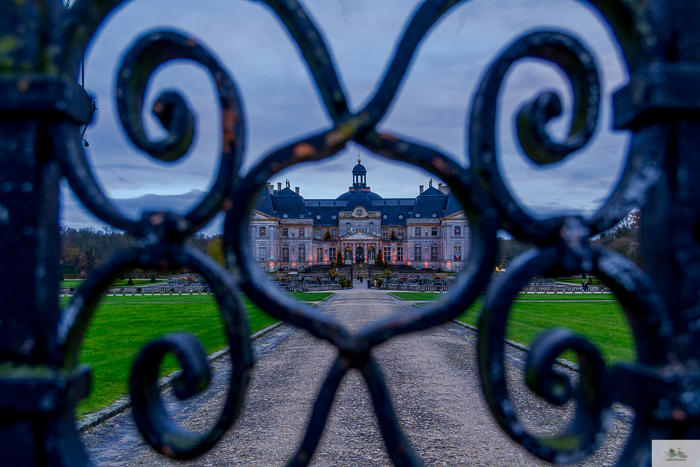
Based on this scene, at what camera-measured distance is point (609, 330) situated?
34.9 feet

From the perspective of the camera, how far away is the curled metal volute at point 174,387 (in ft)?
2.77

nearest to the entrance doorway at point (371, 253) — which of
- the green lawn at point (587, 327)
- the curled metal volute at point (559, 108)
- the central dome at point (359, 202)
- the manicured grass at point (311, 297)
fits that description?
the central dome at point (359, 202)

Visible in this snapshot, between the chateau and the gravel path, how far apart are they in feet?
173

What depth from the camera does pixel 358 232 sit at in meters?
62.6

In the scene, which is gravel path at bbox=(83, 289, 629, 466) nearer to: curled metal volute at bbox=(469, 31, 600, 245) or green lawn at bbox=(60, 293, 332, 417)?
green lawn at bbox=(60, 293, 332, 417)

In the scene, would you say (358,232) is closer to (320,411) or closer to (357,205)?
(357,205)

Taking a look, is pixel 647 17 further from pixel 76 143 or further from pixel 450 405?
pixel 450 405

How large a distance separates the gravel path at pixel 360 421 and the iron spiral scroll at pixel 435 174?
3.76 m

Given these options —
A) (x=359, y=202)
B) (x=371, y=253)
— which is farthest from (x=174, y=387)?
(x=359, y=202)

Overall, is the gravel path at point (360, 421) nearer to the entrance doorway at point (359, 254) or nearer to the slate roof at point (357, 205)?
the entrance doorway at point (359, 254)

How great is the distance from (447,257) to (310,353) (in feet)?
178

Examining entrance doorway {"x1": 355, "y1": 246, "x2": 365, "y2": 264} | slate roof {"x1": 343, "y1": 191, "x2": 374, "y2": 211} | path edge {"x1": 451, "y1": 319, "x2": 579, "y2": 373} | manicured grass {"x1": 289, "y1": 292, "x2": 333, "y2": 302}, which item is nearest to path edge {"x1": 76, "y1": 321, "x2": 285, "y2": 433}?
path edge {"x1": 451, "y1": 319, "x2": 579, "y2": 373}

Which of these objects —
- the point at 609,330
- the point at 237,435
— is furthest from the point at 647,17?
the point at 609,330

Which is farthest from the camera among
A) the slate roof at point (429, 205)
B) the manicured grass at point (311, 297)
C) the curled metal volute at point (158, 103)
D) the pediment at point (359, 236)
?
the slate roof at point (429, 205)
